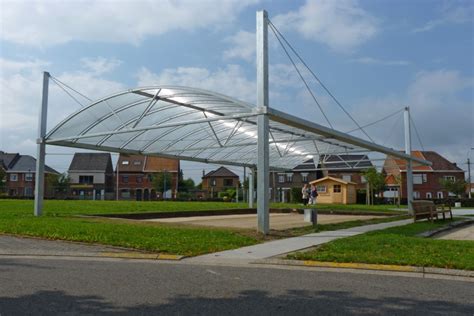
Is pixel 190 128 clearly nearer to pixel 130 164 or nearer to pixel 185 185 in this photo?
pixel 130 164

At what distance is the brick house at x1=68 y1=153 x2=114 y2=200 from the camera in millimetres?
84438

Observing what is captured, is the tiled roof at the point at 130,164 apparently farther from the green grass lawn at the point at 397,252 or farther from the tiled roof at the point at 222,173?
the green grass lawn at the point at 397,252

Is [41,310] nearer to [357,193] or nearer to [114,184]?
[357,193]

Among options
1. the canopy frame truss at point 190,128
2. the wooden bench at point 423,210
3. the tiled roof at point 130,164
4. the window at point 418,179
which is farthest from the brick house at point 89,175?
the wooden bench at point 423,210

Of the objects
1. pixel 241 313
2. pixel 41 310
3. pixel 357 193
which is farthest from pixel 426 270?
pixel 357 193

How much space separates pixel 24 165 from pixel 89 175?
10958mm

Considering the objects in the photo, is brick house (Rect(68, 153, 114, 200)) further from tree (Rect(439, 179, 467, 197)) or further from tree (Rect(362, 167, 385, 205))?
tree (Rect(439, 179, 467, 197))

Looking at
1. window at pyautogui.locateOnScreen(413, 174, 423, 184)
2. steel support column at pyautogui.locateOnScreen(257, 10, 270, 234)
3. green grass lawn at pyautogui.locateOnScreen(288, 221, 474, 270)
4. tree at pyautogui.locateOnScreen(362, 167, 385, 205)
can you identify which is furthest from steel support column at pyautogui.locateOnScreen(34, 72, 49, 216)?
window at pyautogui.locateOnScreen(413, 174, 423, 184)

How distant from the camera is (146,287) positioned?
687cm

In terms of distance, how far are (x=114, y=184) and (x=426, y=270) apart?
279 feet

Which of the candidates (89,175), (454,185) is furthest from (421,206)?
(89,175)

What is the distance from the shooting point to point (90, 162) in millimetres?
86938

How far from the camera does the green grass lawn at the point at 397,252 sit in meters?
8.95

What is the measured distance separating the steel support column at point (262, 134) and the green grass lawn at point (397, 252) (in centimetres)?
250
